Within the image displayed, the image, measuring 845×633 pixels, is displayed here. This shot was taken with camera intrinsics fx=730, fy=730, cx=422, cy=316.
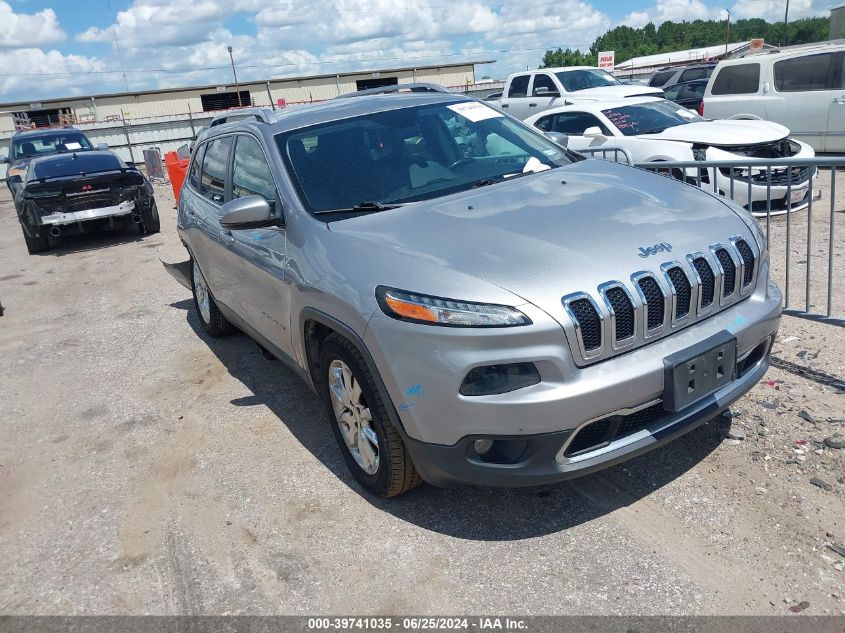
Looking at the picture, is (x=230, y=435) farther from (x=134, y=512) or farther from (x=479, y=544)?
(x=479, y=544)

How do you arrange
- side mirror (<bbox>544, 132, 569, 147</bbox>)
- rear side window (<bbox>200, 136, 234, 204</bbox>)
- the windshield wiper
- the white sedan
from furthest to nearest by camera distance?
the white sedan, rear side window (<bbox>200, 136, 234, 204</bbox>), side mirror (<bbox>544, 132, 569, 147</bbox>), the windshield wiper

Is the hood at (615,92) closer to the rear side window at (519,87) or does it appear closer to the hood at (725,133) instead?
the rear side window at (519,87)

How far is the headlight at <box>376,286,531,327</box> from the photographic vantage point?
9.02ft

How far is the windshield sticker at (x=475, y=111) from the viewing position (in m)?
4.54

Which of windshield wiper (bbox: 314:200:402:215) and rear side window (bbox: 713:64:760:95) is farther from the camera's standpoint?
rear side window (bbox: 713:64:760:95)

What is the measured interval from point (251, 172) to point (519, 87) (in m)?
12.7

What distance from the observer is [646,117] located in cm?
1027

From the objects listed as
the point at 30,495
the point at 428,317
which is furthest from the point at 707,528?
the point at 30,495

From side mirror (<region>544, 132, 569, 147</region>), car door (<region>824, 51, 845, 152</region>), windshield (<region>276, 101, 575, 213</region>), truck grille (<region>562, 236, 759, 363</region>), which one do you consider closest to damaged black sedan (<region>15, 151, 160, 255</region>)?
windshield (<region>276, 101, 575, 213</region>)

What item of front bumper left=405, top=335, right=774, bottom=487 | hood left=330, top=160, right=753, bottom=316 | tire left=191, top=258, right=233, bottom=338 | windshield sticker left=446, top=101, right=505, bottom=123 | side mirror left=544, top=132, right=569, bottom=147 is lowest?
tire left=191, top=258, right=233, bottom=338

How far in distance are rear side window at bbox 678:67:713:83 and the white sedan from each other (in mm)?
12957

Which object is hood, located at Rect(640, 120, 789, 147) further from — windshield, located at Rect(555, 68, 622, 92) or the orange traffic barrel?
the orange traffic barrel

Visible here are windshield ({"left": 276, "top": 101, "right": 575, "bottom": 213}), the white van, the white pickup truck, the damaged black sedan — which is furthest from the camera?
the white pickup truck

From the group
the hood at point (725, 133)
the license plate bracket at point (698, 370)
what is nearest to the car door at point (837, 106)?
the hood at point (725, 133)
